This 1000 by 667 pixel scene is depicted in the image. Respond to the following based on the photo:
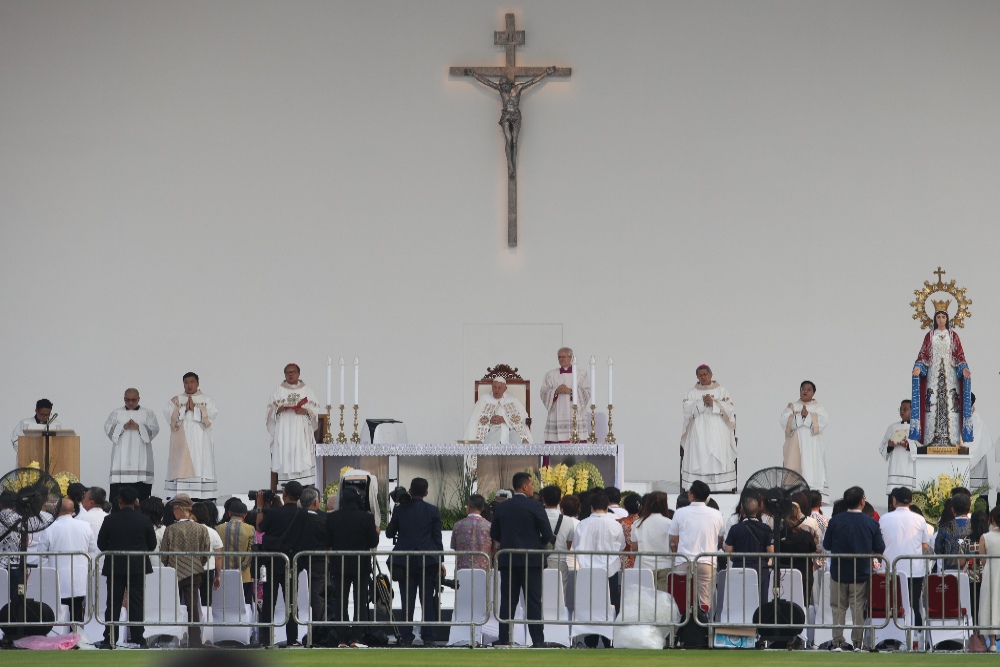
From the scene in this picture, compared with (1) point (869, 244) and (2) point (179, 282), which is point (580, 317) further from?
(2) point (179, 282)

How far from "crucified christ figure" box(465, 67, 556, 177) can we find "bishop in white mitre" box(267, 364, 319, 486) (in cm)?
416

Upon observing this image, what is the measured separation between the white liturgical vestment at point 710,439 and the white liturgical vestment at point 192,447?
5156 mm

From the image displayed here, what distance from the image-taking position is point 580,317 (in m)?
19.5

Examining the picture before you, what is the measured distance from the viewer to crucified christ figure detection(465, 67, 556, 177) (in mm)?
19172

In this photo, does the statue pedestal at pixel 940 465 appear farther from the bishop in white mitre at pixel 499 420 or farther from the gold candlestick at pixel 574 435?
the bishop in white mitre at pixel 499 420

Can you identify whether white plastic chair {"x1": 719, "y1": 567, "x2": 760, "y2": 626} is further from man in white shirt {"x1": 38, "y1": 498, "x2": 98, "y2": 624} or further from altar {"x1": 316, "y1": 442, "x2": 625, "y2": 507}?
altar {"x1": 316, "y1": 442, "x2": 625, "y2": 507}

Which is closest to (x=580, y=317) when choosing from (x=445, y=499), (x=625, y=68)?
(x=625, y=68)

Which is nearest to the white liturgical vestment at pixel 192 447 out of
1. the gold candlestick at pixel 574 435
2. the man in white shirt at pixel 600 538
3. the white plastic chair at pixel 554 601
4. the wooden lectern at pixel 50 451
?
the wooden lectern at pixel 50 451

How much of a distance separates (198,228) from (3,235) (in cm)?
236

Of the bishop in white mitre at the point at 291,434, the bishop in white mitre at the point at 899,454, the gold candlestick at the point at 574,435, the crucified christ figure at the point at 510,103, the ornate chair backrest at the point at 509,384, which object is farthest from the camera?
the crucified christ figure at the point at 510,103

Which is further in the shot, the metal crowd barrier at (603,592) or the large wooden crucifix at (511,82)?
the large wooden crucifix at (511,82)

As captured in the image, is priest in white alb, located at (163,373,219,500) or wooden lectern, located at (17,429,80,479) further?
priest in white alb, located at (163,373,219,500)

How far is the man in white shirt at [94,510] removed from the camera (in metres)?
11.3

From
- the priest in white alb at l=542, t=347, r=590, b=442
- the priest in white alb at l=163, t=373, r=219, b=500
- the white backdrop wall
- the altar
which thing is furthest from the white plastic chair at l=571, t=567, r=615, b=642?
the white backdrop wall
